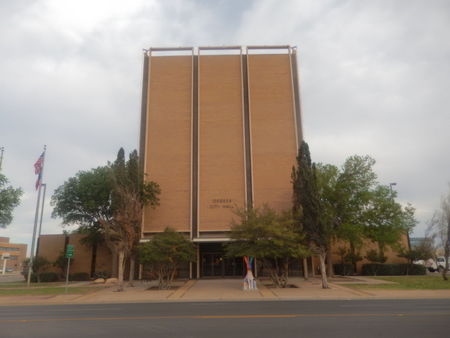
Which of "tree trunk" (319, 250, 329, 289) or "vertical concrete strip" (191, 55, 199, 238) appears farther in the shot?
"vertical concrete strip" (191, 55, 199, 238)

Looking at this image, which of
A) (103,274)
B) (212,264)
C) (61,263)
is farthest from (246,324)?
(61,263)

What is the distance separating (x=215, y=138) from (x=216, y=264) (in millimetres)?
13105

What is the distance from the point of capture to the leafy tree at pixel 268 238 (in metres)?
25.2

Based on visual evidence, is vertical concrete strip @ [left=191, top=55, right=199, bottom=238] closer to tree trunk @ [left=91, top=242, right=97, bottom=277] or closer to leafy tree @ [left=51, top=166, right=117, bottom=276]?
leafy tree @ [left=51, top=166, right=117, bottom=276]

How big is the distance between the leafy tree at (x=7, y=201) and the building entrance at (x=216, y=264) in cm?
2008

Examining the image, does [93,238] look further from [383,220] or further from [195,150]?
[383,220]

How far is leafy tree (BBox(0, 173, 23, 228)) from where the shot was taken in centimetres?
3638

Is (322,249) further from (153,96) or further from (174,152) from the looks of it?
(153,96)

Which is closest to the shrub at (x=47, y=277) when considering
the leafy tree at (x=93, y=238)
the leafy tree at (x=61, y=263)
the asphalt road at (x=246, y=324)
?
the leafy tree at (x=61, y=263)

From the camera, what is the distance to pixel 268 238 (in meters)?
25.5

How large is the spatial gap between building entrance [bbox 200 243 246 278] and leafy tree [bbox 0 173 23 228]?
2008 centimetres

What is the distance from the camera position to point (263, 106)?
38750 millimetres

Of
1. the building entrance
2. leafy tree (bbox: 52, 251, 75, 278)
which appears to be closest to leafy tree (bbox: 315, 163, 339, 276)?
the building entrance

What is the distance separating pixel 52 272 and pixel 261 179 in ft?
77.9
